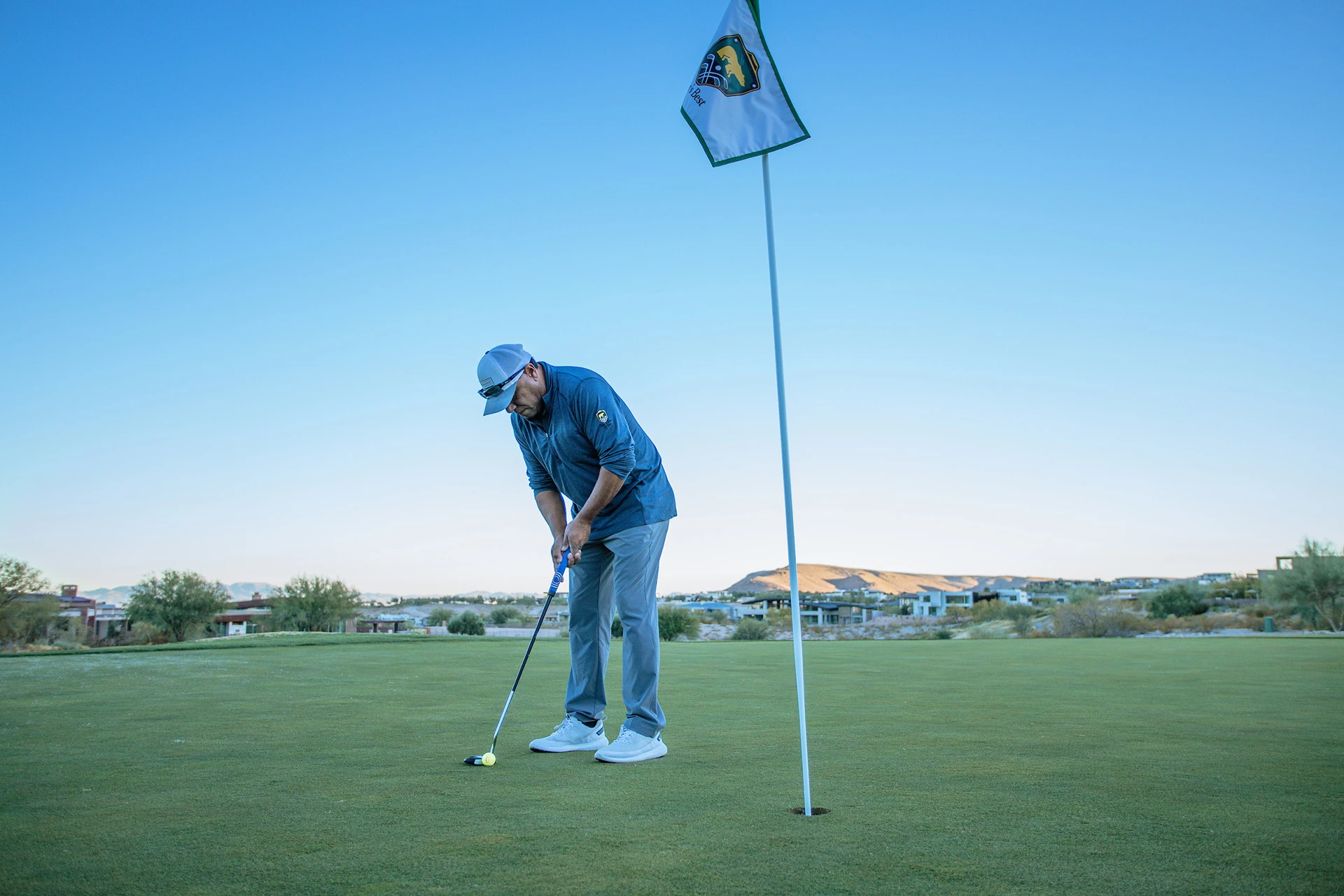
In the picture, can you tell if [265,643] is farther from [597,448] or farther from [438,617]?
[438,617]

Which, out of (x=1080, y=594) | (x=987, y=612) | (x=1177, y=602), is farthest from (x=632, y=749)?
(x=987, y=612)

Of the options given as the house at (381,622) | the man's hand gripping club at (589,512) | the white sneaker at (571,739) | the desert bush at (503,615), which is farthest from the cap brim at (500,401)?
the house at (381,622)

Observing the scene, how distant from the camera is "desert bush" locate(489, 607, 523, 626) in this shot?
91.2 feet

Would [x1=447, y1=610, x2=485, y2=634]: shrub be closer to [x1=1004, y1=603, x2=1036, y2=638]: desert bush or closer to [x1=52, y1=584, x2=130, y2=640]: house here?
[x1=52, y1=584, x2=130, y2=640]: house

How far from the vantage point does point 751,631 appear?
77.9 feet

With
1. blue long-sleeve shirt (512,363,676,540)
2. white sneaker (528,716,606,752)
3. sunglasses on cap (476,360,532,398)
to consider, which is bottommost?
white sneaker (528,716,606,752)

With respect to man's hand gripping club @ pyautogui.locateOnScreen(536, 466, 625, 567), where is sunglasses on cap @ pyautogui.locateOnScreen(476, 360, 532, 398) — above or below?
above

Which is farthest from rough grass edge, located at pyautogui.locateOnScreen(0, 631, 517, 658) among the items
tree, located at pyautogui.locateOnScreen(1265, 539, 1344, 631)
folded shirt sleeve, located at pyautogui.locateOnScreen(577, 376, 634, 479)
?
tree, located at pyautogui.locateOnScreen(1265, 539, 1344, 631)

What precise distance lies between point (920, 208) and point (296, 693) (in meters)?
16.6

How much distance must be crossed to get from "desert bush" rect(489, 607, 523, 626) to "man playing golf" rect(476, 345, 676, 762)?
24.0 metres

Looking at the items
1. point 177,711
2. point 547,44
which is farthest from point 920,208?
point 177,711

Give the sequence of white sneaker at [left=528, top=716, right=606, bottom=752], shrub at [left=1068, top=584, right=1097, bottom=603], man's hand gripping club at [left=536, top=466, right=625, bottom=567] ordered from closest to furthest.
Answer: white sneaker at [left=528, top=716, right=606, bottom=752] < man's hand gripping club at [left=536, top=466, right=625, bottom=567] < shrub at [left=1068, top=584, right=1097, bottom=603]

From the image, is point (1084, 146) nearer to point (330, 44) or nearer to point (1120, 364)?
point (1120, 364)

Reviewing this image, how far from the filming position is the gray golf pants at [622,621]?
375 centimetres
